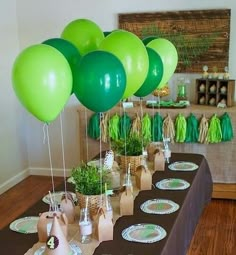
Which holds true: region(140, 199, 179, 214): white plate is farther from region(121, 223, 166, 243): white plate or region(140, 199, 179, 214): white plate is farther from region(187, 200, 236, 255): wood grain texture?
region(187, 200, 236, 255): wood grain texture

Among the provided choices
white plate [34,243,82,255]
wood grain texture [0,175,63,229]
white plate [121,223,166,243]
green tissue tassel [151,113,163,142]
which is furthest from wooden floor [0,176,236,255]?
white plate [34,243,82,255]

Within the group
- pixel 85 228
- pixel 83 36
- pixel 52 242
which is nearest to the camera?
pixel 52 242

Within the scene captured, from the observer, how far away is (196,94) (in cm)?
375

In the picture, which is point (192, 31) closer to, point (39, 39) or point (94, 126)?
point (94, 126)

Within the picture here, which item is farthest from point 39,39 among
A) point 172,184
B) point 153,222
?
point 153,222

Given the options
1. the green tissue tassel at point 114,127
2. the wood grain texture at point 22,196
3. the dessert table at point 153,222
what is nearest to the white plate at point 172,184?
the dessert table at point 153,222

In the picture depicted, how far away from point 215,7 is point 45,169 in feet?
8.23

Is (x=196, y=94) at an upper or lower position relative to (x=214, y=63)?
lower

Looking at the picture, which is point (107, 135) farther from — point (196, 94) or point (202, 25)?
point (202, 25)

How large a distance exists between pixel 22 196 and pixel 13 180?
1.09 ft

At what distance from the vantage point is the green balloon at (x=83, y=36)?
7.18 ft

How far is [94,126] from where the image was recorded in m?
3.68

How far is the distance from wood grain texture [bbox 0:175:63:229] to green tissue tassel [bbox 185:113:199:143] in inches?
59.7

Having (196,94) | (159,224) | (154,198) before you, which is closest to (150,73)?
(154,198)
